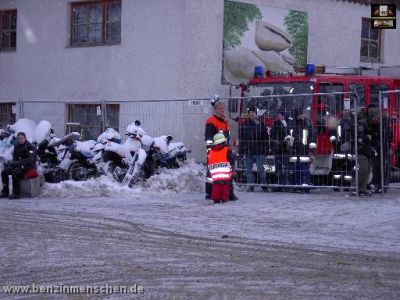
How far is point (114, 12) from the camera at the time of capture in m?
20.6

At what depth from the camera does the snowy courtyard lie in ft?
24.5

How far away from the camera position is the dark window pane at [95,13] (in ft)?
68.5

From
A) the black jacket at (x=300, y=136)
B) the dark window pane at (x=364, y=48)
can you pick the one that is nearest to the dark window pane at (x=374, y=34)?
the dark window pane at (x=364, y=48)

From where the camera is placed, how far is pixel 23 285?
7.36 meters

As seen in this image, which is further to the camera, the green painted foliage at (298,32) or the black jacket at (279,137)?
the green painted foliage at (298,32)

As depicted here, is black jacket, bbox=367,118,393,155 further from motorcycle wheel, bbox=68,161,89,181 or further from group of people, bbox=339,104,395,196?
motorcycle wheel, bbox=68,161,89,181

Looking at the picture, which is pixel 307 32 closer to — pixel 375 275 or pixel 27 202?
pixel 27 202

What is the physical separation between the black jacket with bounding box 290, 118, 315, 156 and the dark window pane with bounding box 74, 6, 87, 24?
27.9 ft

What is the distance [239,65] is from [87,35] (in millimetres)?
4410

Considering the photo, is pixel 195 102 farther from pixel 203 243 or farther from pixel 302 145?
pixel 203 243

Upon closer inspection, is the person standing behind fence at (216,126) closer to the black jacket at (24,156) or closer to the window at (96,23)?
the black jacket at (24,156)

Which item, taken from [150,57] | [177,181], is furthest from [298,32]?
[177,181]

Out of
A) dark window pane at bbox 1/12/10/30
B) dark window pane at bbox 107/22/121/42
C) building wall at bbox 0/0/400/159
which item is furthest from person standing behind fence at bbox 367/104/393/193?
dark window pane at bbox 1/12/10/30

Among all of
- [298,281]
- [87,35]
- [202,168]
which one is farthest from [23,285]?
[87,35]
